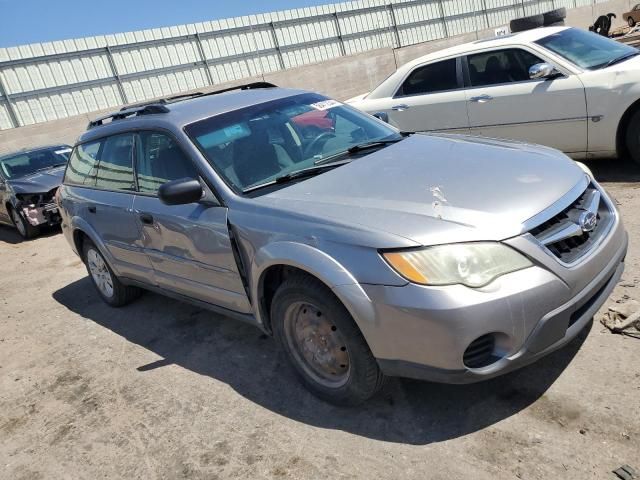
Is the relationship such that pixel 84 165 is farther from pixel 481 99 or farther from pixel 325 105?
pixel 481 99

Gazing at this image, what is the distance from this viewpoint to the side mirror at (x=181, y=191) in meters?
3.23

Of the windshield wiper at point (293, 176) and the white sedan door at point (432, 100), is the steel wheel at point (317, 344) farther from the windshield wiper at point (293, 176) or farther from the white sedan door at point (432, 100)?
the white sedan door at point (432, 100)

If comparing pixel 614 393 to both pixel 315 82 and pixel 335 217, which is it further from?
pixel 315 82

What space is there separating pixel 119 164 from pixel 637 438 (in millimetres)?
3920

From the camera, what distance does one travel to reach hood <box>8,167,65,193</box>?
948cm

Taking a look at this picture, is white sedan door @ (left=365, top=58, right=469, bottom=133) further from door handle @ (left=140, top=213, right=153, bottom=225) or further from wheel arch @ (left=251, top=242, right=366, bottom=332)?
wheel arch @ (left=251, top=242, right=366, bottom=332)

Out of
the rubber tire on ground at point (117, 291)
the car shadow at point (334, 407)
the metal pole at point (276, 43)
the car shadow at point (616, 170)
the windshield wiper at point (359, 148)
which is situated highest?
the metal pole at point (276, 43)

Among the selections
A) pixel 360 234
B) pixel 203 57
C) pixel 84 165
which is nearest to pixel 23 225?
pixel 84 165

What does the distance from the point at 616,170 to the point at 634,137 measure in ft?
1.99

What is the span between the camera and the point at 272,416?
10.3 ft

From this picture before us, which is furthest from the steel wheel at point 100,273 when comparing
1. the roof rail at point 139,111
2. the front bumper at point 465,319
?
the front bumper at point 465,319

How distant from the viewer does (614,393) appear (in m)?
2.71

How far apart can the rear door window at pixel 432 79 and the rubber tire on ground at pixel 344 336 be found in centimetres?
456

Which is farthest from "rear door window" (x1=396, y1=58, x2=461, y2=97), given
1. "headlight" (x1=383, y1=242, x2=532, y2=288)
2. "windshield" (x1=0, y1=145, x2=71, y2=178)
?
"windshield" (x1=0, y1=145, x2=71, y2=178)
